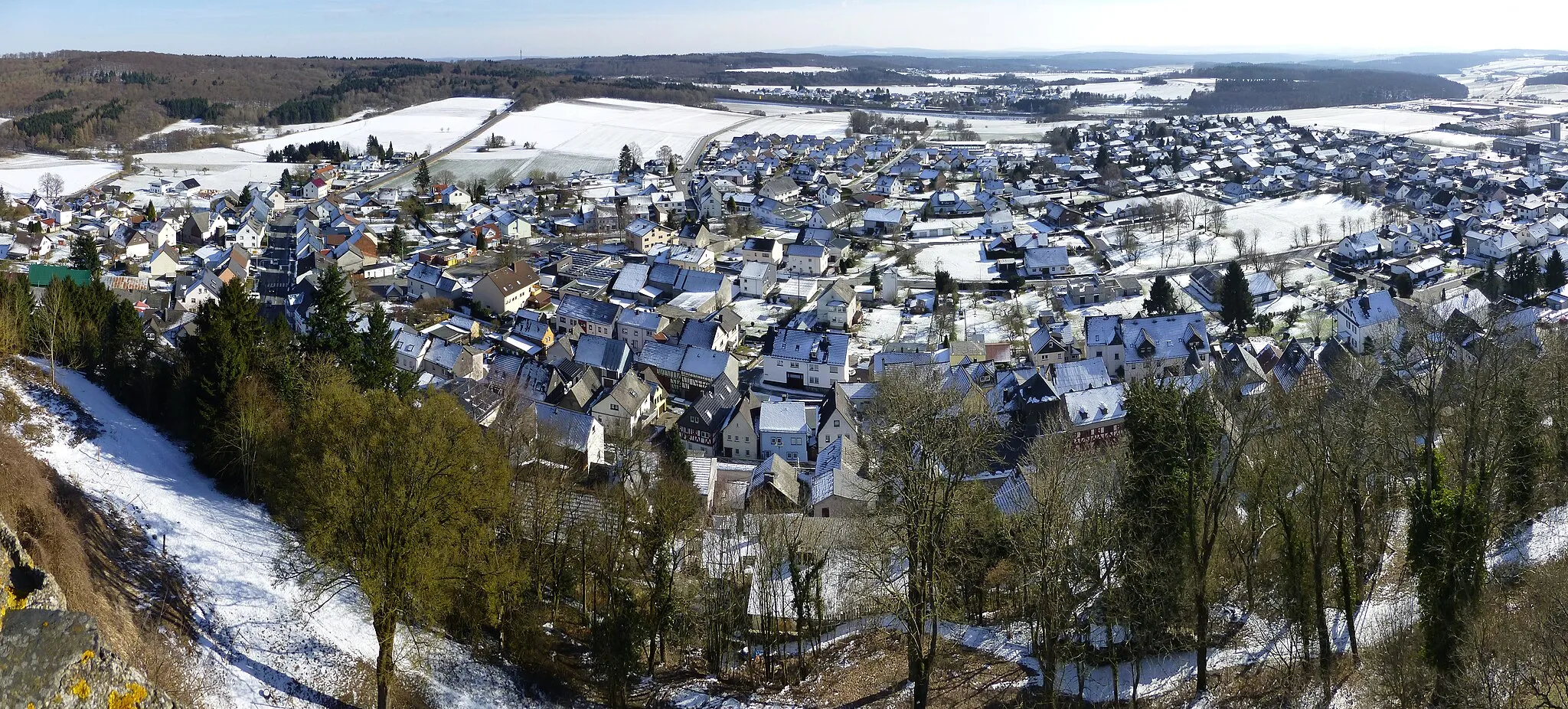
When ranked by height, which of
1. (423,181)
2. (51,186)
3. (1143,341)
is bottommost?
(1143,341)

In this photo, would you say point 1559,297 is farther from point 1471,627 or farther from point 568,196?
point 568,196

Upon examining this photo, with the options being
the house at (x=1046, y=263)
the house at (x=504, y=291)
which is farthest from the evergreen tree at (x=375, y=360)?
the house at (x=1046, y=263)

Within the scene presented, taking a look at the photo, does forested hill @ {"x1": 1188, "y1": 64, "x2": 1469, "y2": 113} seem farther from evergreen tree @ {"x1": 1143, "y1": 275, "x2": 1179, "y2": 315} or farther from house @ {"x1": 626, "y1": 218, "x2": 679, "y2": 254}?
evergreen tree @ {"x1": 1143, "y1": 275, "x2": 1179, "y2": 315}

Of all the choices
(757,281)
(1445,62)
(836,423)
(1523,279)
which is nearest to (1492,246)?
(1523,279)

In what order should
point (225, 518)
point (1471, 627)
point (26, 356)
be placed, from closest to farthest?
point (1471, 627) → point (225, 518) → point (26, 356)

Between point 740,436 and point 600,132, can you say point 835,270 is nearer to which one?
point 740,436

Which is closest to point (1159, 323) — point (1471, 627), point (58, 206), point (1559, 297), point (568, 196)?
point (1559, 297)

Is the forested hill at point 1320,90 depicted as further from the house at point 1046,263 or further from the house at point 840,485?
the house at point 840,485

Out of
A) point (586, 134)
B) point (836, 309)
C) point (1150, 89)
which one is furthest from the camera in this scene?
point (1150, 89)
